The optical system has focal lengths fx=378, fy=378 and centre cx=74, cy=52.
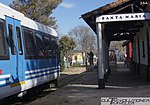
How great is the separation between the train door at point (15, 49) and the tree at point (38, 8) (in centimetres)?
3493

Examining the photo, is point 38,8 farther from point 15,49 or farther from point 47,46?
point 15,49

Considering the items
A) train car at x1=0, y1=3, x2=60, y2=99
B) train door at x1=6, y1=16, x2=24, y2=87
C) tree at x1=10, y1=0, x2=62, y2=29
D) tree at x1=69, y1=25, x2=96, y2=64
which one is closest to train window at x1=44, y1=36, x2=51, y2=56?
train car at x1=0, y1=3, x2=60, y2=99

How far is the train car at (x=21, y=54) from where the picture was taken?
10836 mm

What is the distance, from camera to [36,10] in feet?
159

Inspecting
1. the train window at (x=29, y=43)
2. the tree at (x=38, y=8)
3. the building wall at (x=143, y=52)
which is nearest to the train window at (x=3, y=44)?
the train window at (x=29, y=43)

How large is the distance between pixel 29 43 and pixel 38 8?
35254 mm

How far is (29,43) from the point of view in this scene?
45.6 ft

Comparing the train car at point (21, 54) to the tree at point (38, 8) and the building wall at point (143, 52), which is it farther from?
the tree at point (38, 8)

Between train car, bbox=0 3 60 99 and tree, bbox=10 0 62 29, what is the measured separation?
3032 cm

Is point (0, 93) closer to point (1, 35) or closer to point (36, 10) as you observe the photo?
point (1, 35)

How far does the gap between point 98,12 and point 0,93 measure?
8.49 meters

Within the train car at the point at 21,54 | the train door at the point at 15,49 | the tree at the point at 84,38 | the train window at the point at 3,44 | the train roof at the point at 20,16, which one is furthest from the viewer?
the tree at the point at 84,38

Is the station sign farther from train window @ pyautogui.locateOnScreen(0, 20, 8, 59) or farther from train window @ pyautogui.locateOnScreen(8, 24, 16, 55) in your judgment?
train window @ pyautogui.locateOnScreen(0, 20, 8, 59)

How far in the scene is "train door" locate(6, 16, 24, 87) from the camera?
11336 millimetres
